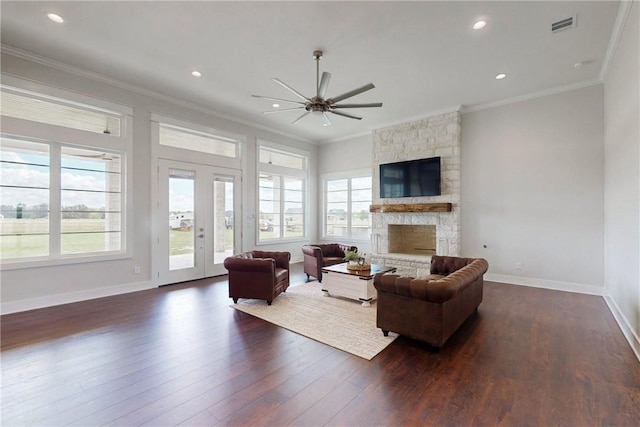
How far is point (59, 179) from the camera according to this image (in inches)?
176

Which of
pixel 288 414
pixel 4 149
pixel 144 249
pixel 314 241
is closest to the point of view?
pixel 288 414

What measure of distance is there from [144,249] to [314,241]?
15.7 ft

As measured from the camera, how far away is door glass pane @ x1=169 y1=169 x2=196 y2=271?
18.9ft

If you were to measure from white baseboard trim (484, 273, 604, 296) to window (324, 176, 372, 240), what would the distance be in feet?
10.6

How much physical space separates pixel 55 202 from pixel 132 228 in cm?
112

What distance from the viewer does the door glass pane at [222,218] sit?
21.3 feet

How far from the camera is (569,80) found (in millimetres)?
4887

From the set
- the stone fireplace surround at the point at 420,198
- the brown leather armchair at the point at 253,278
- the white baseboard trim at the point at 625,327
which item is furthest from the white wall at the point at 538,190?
the brown leather armchair at the point at 253,278

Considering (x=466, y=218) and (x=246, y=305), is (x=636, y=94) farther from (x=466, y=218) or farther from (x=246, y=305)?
(x=246, y=305)

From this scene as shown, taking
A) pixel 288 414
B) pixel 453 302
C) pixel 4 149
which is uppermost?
pixel 4 149

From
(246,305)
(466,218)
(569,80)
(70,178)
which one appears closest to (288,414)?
(246,305)

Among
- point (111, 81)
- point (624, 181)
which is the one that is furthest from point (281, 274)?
point (624, 181)

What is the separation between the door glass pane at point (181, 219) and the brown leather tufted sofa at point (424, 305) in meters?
4.35

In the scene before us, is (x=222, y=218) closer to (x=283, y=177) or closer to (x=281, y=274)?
(x=283, y=177)
